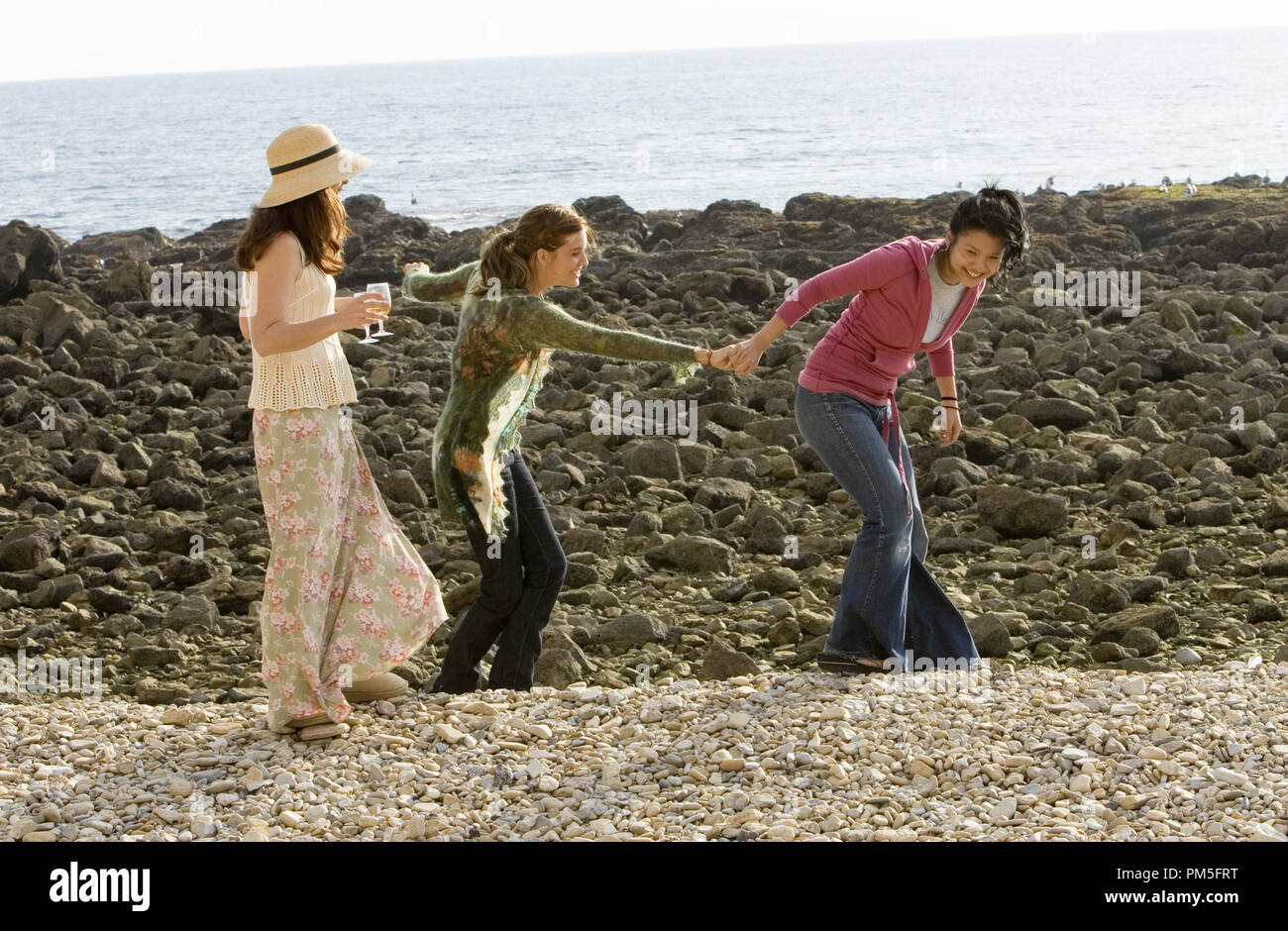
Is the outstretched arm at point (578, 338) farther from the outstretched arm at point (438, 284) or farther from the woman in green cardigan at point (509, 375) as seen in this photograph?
the outstretched arm at point (438, 284)

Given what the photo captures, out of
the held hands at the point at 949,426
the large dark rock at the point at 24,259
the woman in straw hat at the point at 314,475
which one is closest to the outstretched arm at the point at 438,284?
the woman in straw hat at the point at 314,475

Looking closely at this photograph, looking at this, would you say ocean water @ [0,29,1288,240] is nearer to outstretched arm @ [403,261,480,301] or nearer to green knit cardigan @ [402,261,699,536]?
outstretched arm @ [403,261,480,301]

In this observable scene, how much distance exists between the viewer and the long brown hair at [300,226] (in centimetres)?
540

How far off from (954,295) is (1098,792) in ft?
6.33

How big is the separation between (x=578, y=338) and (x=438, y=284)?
794mm

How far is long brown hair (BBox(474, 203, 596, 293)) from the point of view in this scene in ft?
19.2

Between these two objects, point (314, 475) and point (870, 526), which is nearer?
point (314, 475)

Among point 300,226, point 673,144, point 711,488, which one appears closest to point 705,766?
point 300,226

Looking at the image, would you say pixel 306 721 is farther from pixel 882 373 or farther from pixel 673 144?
pixel 673 144

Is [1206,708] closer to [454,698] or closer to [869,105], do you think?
[454,698]


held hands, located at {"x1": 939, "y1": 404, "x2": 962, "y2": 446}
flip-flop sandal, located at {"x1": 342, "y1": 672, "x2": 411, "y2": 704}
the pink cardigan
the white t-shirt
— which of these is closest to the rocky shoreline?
flip-flop sandal, located at {"x1": 342, "y1": 672, "x2": 411, "y2": 704}

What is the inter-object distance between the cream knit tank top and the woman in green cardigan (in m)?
0.49

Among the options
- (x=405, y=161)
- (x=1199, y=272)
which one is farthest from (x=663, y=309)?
(x=405, y=161)

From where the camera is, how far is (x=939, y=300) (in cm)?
607
